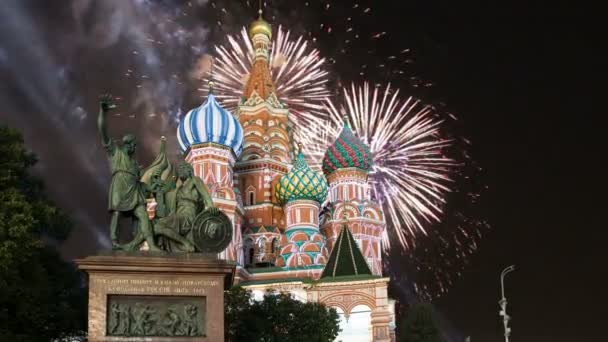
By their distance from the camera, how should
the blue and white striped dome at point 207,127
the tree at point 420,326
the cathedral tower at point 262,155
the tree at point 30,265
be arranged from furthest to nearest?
the cathedral tower at point 262,155 < the blue and white striped dome at point 207,127 < the tree at point 420,326 < the tree at point 30,265

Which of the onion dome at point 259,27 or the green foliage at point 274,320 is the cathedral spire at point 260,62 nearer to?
the onion dome at point 259,27

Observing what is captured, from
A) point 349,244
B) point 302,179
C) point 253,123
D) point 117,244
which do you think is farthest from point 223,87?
point 117,244

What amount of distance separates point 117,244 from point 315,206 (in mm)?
33650

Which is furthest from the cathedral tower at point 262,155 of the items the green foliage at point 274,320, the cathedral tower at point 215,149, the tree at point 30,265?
the tree at point 30,265

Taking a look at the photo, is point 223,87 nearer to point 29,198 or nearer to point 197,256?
point 29,198

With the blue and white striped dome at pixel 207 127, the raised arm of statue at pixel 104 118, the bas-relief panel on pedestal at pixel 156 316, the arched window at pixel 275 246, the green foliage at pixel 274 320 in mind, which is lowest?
the bas-relief panel on pedestal at pixel 156 316

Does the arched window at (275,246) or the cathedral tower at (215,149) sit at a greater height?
the cathedral tower at (215,149)

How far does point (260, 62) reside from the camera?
58125mm

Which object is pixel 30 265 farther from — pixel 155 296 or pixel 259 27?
pixel 259 27

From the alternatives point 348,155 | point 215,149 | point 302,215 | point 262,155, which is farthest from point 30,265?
point 262,155

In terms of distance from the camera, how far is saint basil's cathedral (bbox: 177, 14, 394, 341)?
138ft

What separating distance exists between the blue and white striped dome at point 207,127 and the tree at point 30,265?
2076 cm

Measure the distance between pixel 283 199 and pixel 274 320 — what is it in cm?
2403

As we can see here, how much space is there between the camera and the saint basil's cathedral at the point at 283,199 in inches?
1655
